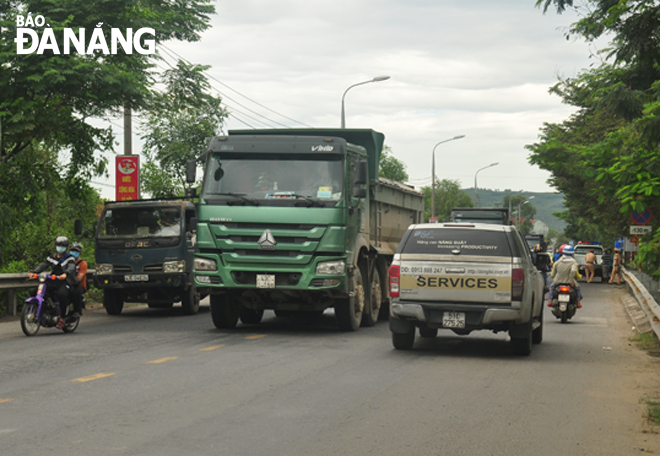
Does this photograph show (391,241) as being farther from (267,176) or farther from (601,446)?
(601,446)

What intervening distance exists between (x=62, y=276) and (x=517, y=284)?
25.0ft

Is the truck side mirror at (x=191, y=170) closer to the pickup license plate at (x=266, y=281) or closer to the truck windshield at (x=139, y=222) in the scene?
the pickup license plate at (x=266, y=281)

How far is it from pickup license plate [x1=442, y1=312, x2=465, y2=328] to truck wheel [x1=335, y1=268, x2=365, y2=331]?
9.62 ft

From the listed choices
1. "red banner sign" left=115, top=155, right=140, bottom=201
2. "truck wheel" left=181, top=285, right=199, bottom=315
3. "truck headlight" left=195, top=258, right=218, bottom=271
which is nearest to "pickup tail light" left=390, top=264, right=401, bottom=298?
"truck headlight" left=195, top=258, right=218, bottom=271

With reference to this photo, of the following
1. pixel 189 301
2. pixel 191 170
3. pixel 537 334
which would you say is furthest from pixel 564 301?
pixel 191 170

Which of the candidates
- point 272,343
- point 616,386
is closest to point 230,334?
point 272,343

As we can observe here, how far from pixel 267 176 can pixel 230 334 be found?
2781 mm

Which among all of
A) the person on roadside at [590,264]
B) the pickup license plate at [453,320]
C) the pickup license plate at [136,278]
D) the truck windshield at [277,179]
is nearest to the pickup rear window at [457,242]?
the pickup license plate at [453,320]

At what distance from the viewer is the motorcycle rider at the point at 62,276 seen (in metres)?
14.5

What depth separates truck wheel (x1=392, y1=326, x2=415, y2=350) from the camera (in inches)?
483

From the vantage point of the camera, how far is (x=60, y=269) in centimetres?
1467

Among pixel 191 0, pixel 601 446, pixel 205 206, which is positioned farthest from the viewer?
pixel 191 0

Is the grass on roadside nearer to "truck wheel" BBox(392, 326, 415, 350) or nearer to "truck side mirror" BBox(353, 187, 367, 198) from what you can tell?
"truck wheel" BBox(392, 326, 415, 350)

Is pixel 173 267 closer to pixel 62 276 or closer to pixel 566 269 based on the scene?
pixel 62 276
